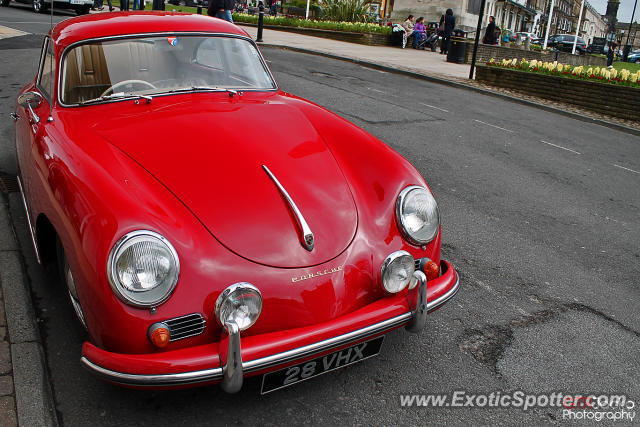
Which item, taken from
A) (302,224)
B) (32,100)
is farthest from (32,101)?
(302,224)

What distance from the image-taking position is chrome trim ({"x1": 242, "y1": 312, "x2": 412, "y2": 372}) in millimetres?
2295

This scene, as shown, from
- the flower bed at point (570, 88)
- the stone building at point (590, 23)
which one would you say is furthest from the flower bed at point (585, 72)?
the stone building at point (590, 23)

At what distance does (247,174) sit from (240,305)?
2.44 ft

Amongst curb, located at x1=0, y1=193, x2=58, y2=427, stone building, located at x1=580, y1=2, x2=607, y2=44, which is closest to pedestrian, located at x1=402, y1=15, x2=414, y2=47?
curb, located at x1=0, y1=193, x2=58, y2=427

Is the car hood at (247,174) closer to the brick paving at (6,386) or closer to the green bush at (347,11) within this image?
the brick paving at (6,386)

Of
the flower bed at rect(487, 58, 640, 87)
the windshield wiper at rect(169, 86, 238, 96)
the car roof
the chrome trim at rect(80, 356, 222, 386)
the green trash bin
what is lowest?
the chrome trim at rect(80, 356, 222, 386)

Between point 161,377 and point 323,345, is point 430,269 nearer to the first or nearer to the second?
point 323,345

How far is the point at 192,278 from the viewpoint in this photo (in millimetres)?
2389

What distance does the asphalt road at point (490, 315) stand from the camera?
8.72 feet

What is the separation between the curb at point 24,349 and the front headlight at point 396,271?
61.5 inches

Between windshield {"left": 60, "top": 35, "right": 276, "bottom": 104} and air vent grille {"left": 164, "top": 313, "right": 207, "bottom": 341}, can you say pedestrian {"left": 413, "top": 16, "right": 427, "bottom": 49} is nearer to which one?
windshield {"left": 60, "top": 35, "right": 276, "bottom": 104}

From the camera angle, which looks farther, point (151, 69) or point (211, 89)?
point (211, 89)

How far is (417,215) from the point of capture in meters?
2.96

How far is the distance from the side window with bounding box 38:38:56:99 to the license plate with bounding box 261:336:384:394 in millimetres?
2402
